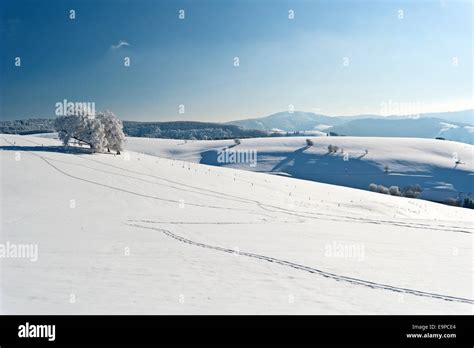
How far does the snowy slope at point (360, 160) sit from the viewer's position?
95.6m

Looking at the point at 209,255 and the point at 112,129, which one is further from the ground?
the point at 112,129

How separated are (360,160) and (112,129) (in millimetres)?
Answer: 84937

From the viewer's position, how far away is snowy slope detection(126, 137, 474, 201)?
95.6 meters

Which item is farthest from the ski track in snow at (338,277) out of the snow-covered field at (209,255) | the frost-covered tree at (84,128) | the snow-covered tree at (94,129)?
the snow-covered tree at (94,129)

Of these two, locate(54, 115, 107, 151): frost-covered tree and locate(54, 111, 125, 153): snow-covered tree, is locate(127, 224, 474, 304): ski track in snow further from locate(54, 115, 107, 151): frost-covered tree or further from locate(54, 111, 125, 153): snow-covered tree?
locate(54, 111, 125, 153): snow-covered tree

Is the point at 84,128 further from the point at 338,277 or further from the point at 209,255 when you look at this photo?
the point at 338,277

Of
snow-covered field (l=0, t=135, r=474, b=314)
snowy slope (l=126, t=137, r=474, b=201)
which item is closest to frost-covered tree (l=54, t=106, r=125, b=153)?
snow-covered field (l=0, t=135, r=474, b=314)

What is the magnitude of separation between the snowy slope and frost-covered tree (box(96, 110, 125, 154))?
58.1 metres

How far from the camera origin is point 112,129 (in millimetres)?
51906

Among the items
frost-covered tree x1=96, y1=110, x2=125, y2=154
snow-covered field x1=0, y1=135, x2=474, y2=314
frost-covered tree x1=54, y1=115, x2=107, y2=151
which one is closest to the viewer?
snow-covered field x1=0, y1=135, x2=474, y2=314

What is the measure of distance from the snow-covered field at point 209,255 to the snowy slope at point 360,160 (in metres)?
73.3

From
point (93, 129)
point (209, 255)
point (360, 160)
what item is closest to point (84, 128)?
point (93, 129)

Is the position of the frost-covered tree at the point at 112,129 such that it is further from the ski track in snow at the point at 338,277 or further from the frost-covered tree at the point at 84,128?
the ski track in snow at the point at 338,277
